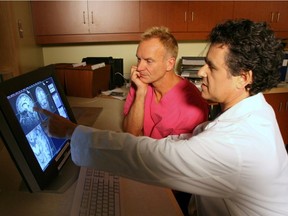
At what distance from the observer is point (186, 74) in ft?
7.70

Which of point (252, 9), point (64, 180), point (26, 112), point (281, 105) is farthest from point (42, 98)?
point (281, 105)

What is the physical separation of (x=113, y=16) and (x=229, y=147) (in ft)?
5.92

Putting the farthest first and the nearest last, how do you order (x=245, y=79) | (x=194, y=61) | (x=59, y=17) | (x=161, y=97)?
(x=194, y=61) → (x=59, y=17) → (x=161, y=97) → (x=245, y=79)

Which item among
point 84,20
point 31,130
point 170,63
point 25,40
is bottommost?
point 31,130

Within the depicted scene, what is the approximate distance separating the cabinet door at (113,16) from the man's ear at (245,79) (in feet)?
5.14

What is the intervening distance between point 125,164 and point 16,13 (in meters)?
1.64

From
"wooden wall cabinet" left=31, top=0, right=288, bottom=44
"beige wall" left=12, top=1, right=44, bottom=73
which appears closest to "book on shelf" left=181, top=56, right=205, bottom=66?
"wooden wall cabinet" left=31, top=0, right=288, bottom=44

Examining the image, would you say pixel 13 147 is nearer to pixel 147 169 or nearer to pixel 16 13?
pixel 147 169

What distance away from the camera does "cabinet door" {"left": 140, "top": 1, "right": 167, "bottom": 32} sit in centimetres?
213

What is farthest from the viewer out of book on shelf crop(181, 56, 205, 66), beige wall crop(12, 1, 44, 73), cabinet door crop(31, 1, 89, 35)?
book on shelf crop(181, 56, 205, 66)

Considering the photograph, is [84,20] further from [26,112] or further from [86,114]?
[26,112]

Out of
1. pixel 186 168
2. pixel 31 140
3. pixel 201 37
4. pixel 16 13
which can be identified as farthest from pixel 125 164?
pixel 201 37

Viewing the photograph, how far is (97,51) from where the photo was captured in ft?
8.25

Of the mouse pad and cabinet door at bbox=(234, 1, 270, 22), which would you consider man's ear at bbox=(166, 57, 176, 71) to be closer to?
the mouse pad
